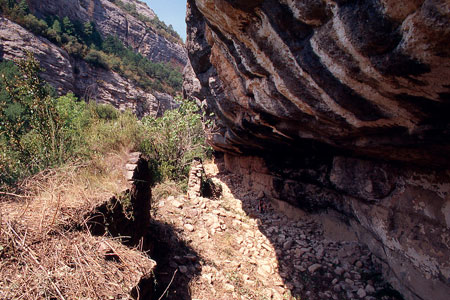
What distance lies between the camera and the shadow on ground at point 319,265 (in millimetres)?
2967

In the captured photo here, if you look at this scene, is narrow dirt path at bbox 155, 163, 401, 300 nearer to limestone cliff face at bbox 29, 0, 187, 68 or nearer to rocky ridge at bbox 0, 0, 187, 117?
rocky ridge at bbox 0, 0, 187, 117

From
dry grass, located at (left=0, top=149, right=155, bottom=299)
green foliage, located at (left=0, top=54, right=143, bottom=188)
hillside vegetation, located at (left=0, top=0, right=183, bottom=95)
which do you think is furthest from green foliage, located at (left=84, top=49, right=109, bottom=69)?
dry grass, located at (left=0, top=149, right=155, bottom=299)

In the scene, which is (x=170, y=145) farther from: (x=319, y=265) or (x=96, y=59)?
(x=96, y=59)

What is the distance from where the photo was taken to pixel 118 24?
3425 centimetres

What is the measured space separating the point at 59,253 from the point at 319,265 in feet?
11.1

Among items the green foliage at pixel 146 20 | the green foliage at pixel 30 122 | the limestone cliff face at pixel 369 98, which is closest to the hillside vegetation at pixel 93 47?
the green foliage at pixel 146 20

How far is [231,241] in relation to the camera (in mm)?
3881

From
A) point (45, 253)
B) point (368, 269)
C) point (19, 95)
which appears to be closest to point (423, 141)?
point (368, 269)

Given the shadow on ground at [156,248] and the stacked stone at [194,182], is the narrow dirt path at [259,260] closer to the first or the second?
the shadow on ground at [156,248]

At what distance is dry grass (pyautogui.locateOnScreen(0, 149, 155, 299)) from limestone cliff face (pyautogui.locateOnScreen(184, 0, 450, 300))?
2109 millimetres

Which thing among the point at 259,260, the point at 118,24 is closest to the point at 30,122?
the point at 259,260

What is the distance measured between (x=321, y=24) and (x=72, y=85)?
76.5 feet

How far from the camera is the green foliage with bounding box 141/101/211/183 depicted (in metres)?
5.86

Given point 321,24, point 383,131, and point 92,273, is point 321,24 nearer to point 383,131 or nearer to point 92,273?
point 383,131
